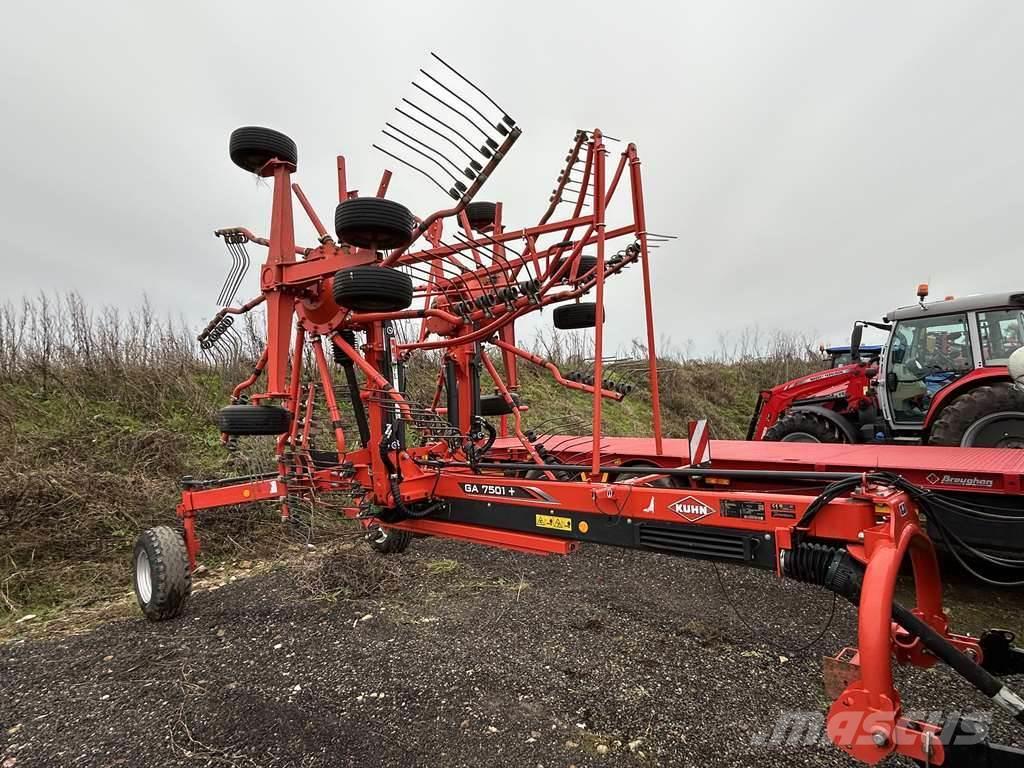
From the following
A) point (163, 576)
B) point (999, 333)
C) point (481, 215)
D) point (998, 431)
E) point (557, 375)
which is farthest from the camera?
point (999, 333)

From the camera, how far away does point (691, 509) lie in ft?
8.78

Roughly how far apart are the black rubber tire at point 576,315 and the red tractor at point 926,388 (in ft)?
13.5

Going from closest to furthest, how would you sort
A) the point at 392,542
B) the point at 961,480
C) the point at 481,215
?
the point at 961,480 < the point at 392,542 < the point at 481,215

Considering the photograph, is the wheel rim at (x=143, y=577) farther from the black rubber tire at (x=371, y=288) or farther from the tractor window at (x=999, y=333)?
the tractor window at (x=999, y=333)

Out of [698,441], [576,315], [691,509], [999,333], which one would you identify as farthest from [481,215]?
[999,333]

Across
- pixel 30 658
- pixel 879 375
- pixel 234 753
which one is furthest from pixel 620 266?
pixel 879 375

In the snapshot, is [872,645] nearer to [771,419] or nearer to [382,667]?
[382,667]

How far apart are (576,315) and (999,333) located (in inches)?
203

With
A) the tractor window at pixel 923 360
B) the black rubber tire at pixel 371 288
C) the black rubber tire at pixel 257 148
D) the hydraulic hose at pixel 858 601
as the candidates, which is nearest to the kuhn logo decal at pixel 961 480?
the hydraulic hose at pixel 858 601

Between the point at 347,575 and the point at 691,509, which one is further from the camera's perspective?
the point at 347,575

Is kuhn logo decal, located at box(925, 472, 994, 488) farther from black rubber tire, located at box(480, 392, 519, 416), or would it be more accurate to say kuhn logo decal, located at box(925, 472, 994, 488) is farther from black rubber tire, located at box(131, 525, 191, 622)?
black rubber tire, located at box(131, 525, 191, 622)

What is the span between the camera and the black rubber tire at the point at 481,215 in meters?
5.78

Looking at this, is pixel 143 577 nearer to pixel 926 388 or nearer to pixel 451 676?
pixel 451 676

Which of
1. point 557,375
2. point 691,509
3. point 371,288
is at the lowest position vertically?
point 691,509
